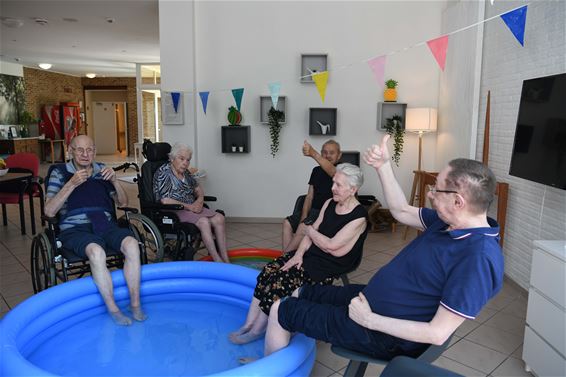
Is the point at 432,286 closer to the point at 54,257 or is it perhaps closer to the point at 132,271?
the point at 132,271

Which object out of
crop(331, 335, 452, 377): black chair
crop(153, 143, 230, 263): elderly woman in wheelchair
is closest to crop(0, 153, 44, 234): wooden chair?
crop(153, 143, 230, 263): elderly woman in wheelchair

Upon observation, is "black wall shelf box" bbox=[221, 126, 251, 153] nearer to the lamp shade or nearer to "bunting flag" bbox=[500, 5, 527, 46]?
the lamp shade

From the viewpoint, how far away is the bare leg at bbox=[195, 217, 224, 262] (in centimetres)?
364

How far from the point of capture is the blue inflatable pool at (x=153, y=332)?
2.07m

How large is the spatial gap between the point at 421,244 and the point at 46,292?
7.12 feet

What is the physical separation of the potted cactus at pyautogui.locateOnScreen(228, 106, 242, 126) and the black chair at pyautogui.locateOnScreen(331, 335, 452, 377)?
406 centimetres

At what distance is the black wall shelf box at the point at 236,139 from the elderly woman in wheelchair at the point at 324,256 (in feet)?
10.4

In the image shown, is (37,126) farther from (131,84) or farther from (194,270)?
(194,270)

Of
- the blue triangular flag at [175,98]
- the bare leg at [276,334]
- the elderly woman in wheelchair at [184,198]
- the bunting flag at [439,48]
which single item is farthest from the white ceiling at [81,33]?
the bare leg at [276,334]

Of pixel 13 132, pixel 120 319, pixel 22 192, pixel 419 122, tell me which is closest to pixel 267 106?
pixel 419 122

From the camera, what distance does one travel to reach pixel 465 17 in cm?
452

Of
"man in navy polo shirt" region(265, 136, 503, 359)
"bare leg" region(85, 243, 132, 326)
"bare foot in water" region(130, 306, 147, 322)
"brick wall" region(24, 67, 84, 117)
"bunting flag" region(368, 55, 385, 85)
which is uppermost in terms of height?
"brick wall" region(24, 67, 84, 117)

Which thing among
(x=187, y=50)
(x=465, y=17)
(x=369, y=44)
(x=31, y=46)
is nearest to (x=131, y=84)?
(x=31, y=46)

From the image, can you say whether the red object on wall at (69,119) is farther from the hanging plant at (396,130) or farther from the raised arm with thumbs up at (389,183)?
the raised arm with thumbs up at (389,183)
